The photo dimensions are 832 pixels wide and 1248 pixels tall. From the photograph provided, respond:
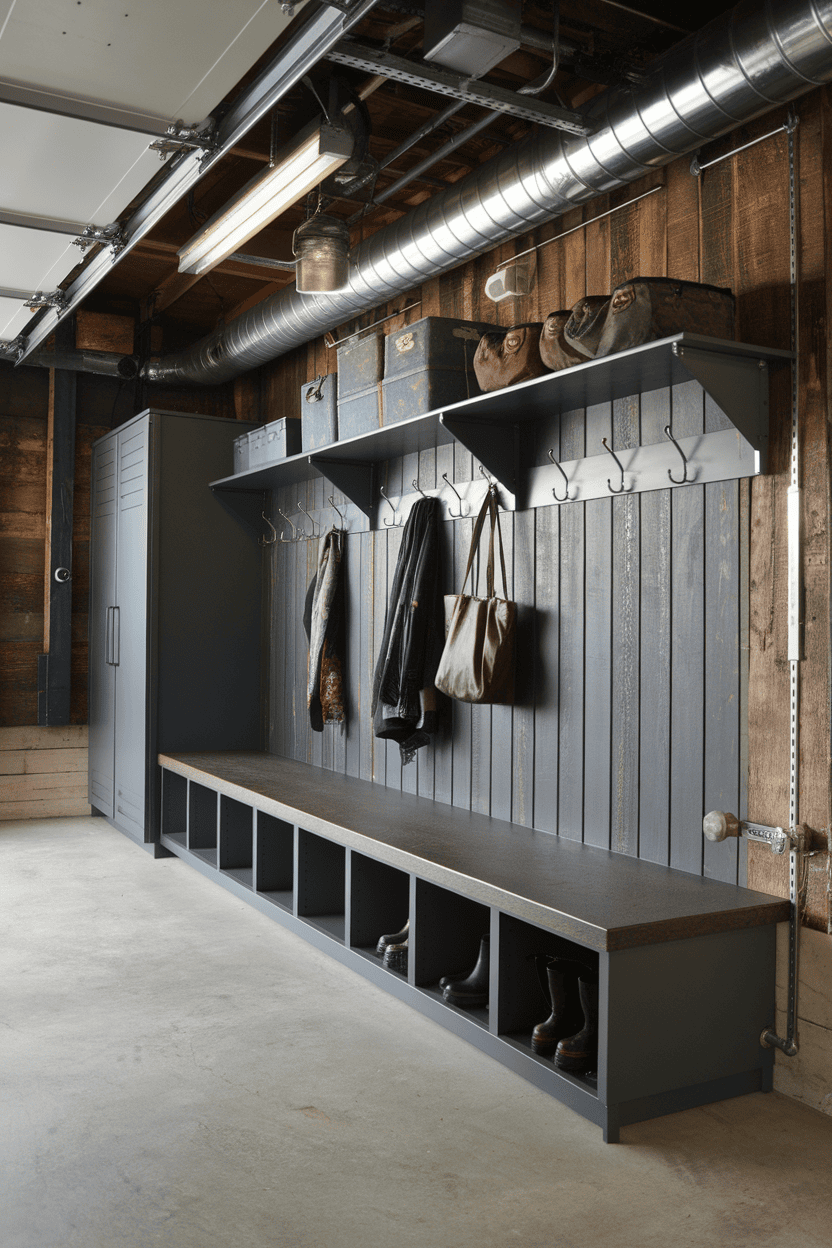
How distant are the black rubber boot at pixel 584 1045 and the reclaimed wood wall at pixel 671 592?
0.52 metres

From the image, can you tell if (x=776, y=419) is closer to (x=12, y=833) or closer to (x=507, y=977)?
(x=507, y=977)

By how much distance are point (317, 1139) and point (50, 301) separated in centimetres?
381

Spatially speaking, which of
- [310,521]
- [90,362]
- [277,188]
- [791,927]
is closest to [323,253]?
[277,188]

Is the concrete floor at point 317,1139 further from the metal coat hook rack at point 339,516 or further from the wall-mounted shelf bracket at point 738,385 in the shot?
the metal coat hook rack at point 339,516

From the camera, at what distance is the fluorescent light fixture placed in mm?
3117

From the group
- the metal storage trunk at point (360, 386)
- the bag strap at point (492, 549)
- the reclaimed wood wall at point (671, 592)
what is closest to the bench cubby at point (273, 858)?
the reclaimed wood wall at point (671, 592)

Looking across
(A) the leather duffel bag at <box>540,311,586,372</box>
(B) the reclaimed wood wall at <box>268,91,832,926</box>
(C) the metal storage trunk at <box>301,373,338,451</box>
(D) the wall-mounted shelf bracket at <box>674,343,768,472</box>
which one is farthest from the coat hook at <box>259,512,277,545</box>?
(D) the wall-mounted shelf bracket at <box>674,343,768,472</box>

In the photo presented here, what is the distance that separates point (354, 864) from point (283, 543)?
2375 millimetres

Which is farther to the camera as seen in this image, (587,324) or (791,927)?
(587,324)

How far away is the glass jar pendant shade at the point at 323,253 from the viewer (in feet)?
12.7

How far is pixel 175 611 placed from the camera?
543 centimetres

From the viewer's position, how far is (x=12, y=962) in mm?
3645

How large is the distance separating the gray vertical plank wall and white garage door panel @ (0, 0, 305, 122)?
4.82ft

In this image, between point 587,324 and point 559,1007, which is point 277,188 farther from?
point 559,1007
